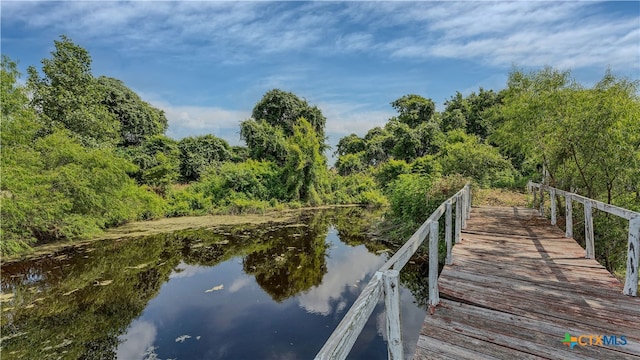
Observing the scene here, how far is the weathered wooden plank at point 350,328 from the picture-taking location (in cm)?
122

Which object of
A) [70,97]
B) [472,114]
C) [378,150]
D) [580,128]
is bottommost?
[580,128]

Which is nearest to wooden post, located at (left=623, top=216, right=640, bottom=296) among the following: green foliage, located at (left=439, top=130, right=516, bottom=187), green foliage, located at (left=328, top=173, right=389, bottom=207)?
green foliage, located at (left=439, top=130, right=516, bottom=187)

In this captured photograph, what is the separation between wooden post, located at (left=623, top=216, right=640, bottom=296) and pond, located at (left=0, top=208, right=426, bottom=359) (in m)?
3.08

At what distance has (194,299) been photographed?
21.9 ft

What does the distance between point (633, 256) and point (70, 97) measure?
77.9 feet

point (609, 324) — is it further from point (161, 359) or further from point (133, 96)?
point (133, 96)

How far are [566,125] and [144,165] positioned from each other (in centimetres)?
2256

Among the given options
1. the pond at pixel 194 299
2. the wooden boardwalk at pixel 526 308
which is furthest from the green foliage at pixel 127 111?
the wooden boardwalk at pixel 526 308

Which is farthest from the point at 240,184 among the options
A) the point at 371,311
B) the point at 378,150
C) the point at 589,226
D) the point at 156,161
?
the point at 371,311

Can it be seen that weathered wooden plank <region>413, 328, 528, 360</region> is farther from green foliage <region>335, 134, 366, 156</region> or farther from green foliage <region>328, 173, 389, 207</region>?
green foliage <region>335, 134, 366, 156</region>

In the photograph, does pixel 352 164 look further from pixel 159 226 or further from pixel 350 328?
pixel 350 328

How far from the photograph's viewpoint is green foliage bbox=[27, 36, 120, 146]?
54.1ft

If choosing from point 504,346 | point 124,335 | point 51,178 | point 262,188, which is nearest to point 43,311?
point 124,335

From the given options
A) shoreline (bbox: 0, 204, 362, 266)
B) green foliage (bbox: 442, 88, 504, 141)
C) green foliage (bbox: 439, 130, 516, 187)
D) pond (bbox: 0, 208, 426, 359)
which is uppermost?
green foliage (bbox: 442, 88, 504, 141)
